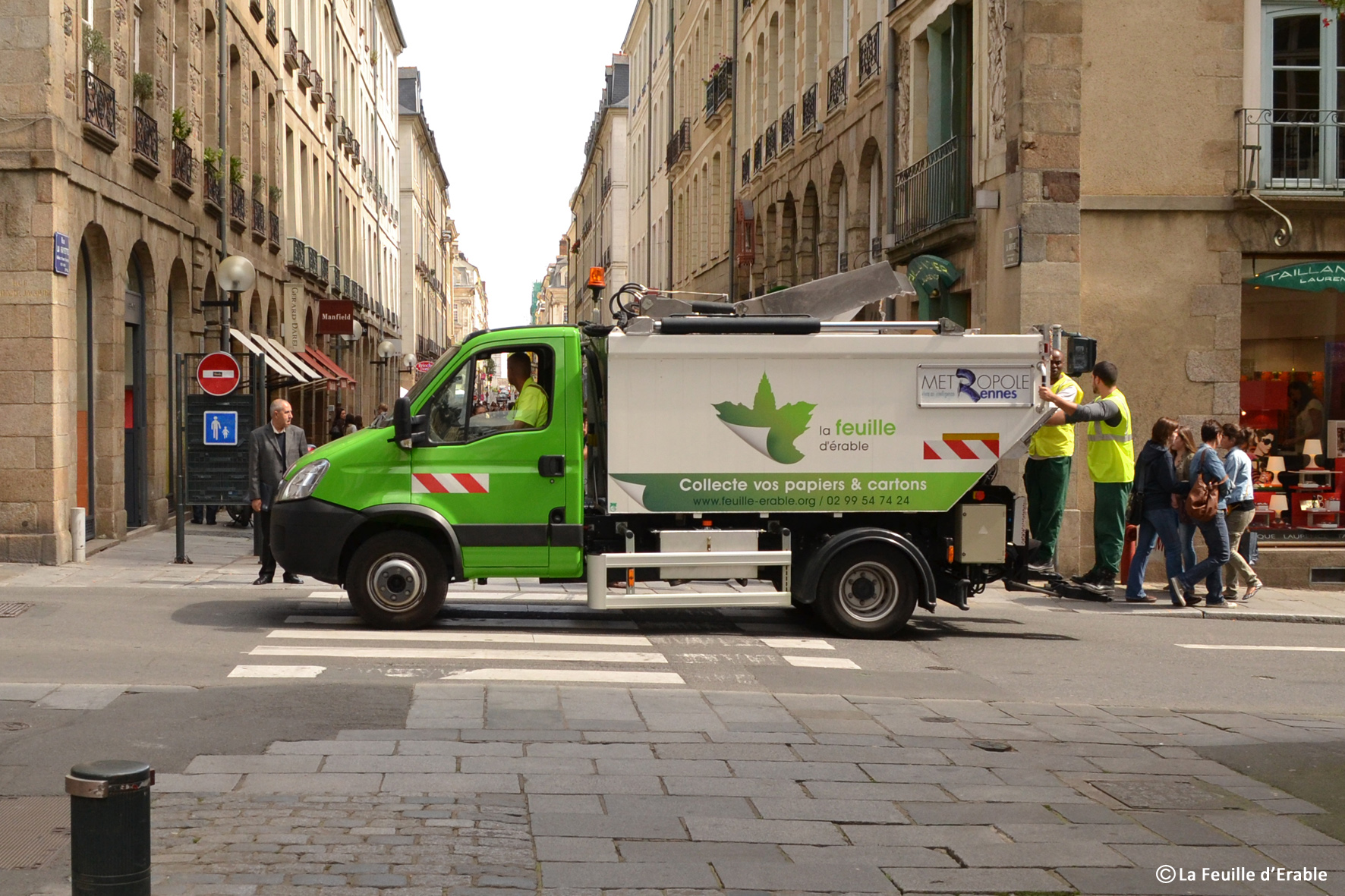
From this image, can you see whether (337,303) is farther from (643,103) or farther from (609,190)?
(609,190)

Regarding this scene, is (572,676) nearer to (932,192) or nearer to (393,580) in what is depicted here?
(393,580)

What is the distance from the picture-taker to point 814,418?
11.1 m

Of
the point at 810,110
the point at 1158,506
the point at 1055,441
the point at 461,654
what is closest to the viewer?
the point at 461,654

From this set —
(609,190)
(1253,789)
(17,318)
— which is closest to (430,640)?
(1253,789)

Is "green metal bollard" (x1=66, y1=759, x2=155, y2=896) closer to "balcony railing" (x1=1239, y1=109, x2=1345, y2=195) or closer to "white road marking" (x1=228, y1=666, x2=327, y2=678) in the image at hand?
"white road marking" (x1=228, y1=666, x2=327, y2=678)

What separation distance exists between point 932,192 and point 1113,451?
19.3 feet

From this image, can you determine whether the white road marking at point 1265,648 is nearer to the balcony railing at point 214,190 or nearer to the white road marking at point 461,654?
the white road marking at point 461,654

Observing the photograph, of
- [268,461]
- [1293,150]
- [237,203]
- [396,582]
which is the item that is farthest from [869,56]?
[396,582]

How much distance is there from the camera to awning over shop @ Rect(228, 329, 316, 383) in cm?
2422

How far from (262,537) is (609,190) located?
195ft

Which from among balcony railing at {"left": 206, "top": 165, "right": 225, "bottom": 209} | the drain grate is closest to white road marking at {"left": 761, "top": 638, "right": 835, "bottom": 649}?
the drain grate

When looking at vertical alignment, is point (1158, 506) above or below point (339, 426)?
Answer: below

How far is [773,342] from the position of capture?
1102 cm

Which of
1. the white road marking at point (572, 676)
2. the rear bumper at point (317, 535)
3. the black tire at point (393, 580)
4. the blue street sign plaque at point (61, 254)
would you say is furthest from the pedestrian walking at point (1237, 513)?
the blue street sign plaque at point (61, 254)
